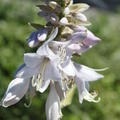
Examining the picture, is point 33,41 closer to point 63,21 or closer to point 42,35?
point 42,35

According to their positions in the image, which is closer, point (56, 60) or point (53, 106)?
point (56, 60)

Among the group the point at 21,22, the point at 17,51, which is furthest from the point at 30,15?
the point at 17,51

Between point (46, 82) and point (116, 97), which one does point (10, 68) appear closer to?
point (116, 97)

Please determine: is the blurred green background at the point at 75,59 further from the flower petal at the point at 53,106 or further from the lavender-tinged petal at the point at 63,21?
the lavender-tinged petal at the point at 63,21

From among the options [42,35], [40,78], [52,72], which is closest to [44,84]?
[40,78]

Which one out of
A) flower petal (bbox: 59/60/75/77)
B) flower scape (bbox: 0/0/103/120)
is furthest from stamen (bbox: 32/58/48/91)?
flower petal (bbox: 59/60/75/77)
